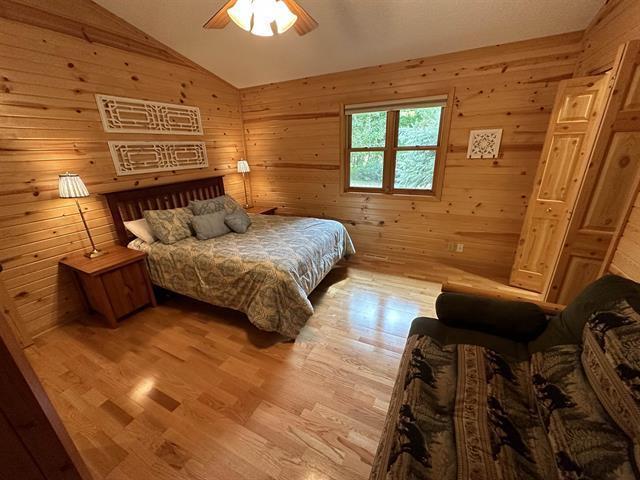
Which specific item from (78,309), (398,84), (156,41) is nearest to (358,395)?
(78,309)

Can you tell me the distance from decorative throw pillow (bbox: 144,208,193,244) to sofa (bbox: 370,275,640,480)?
242cm

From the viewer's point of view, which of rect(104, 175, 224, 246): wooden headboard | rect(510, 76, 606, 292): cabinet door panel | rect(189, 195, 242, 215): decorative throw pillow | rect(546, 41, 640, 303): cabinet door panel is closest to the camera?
rect(546, 41, 640, 303): cabinet door panel

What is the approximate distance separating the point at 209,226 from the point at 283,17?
1950 millimetres

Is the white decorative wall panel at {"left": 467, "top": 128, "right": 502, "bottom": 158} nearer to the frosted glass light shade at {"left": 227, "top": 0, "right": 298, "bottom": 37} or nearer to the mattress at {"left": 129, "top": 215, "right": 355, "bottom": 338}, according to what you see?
the mattress at {"left": 129, "top": 215, "right": 355, "bottom": 338}

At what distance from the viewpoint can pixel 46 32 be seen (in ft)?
6.78

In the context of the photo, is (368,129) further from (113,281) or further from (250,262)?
(113,281)

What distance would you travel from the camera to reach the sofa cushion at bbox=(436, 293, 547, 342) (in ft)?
4.43

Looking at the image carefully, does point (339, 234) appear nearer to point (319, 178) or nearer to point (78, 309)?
point (319, 178)

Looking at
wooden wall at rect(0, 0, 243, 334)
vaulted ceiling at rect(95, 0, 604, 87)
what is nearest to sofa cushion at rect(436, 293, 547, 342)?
vaulted ceiling at rect(95, 0, 604, 87)

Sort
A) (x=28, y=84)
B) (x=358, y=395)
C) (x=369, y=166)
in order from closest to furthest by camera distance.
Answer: (x=358, y=395)
(x=28, y=84)
(x=369, y=166)

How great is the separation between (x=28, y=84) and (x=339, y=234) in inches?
116

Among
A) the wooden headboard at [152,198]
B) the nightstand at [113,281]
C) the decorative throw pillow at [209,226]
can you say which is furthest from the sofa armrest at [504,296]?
the wooden headboard at [152,198]

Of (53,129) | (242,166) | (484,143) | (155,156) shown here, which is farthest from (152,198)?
(484,143)

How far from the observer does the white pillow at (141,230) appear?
2.61 m
